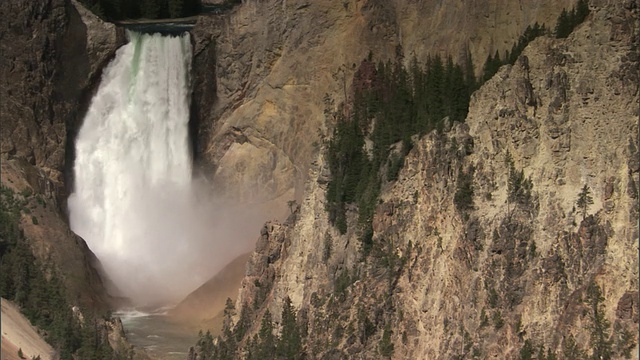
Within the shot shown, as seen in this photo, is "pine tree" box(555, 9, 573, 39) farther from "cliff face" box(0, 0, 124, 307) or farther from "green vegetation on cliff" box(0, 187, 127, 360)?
"cliff face" box(0, 0, 124, 307)

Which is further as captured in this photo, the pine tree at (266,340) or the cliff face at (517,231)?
the pine tree at (266,340)

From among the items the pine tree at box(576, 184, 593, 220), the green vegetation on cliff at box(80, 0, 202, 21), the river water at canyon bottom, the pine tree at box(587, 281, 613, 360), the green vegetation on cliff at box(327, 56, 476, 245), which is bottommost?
Answer: the pine tree at box(587, 281, 613, 360)

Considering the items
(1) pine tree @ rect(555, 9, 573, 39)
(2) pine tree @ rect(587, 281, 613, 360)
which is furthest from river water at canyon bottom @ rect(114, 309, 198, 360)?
(1) pine tree @ rect(555, 9, 573, 39)

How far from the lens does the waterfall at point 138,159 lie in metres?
103

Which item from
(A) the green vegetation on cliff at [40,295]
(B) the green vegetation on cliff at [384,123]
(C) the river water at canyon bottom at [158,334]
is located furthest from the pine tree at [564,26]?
(A) the green vegetation on cliff at [40,295]

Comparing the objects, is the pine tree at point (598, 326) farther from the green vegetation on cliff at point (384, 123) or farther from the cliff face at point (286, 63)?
the cliff face at point (286, 63)

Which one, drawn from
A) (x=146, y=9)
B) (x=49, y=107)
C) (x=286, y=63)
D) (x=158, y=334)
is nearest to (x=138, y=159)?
(x=49, y=107)

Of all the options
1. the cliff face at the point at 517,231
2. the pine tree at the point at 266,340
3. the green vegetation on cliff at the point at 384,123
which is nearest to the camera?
the cliff face at the point at 517,231

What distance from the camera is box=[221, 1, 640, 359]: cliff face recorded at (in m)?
76.1

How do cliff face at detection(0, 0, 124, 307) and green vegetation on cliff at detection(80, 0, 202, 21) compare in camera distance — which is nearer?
cliff face at detection(0, 0, 124, 307)

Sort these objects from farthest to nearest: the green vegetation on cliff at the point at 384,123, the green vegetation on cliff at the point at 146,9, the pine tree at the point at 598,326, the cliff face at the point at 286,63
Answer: the green vegetation on cliff at the point at 146,9, the cliff face at the point at 286,63, the green vegetation on cliff at the point at 384,123, the pine tree at the point at 598,326

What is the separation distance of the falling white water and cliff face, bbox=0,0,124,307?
117 centimetres

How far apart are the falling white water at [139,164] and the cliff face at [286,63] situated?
4.90 ft

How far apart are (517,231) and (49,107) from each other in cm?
3130
